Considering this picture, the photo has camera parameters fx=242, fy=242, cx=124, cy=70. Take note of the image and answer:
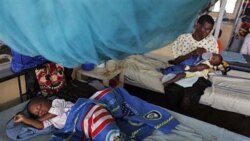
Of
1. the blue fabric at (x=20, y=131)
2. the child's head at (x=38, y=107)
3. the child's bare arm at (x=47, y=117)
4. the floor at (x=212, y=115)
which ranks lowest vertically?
the floor at (x=212, y=115)

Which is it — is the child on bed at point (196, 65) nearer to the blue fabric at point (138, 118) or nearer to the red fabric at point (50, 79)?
the blue fabric at point (138, 118)

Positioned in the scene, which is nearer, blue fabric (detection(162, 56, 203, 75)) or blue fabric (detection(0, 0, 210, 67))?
blue fabric (detection(0, 0, 210, 67))

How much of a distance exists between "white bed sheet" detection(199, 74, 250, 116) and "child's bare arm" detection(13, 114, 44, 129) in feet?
4.71

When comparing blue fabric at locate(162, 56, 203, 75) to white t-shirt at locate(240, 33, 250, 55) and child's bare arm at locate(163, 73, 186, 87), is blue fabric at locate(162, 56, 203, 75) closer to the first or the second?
child's bare arm at locate(163, 73, 186, 87)

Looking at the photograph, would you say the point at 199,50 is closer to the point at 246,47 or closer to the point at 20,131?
the point at 246,47

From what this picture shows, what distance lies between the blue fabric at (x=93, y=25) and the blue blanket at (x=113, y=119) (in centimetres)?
114

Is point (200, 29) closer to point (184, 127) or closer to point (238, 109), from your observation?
point (238, 109)

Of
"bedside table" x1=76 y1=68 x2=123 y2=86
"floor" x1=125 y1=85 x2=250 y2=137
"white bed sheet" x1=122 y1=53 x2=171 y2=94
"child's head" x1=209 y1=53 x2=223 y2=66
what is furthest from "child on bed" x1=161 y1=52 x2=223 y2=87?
"bedside table" x1=76 y1=68 x2=123 y2=86

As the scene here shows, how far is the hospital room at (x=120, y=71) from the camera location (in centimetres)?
34

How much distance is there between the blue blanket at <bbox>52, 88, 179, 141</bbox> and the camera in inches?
58.6

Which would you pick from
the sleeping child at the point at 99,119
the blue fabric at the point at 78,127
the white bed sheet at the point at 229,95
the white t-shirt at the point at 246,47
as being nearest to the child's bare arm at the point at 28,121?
the sleeping child at the point at 99,119

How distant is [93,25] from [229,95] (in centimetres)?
207

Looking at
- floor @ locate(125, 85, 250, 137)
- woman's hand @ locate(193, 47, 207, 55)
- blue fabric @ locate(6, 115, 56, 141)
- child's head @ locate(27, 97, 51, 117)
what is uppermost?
woman's hand @ locate(193, 47, 207, 55)

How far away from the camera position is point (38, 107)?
1.59 meters
